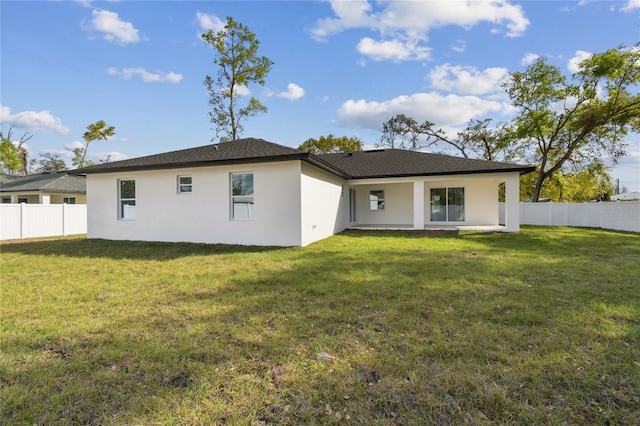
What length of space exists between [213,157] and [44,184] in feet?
58.0

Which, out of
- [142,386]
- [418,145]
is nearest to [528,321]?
[142,386]

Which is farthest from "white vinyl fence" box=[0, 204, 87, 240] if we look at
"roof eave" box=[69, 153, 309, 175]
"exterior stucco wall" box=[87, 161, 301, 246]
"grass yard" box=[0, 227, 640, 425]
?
"grass yard" box=[0, 227, 640, 425]

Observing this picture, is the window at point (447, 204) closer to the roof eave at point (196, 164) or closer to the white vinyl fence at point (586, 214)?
the white vinyl fence at point (586, 214)

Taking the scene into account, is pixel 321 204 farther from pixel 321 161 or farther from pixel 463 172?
pixel 463 172

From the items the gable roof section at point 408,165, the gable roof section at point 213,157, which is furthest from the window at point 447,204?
the gable roof section at point 213,157

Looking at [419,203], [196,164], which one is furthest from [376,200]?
[196,164]

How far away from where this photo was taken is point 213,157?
10156 millimetres

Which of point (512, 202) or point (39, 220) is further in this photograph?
point (39, 220)

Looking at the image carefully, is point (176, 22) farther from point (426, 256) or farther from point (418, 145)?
point (418, 145)

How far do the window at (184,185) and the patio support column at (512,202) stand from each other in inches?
494

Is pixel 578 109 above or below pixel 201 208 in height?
above

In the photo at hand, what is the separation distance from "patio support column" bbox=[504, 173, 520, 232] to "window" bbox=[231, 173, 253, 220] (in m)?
10.5

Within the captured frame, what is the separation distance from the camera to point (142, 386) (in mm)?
2469

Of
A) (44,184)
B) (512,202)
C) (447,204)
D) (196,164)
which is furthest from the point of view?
(44,184)
